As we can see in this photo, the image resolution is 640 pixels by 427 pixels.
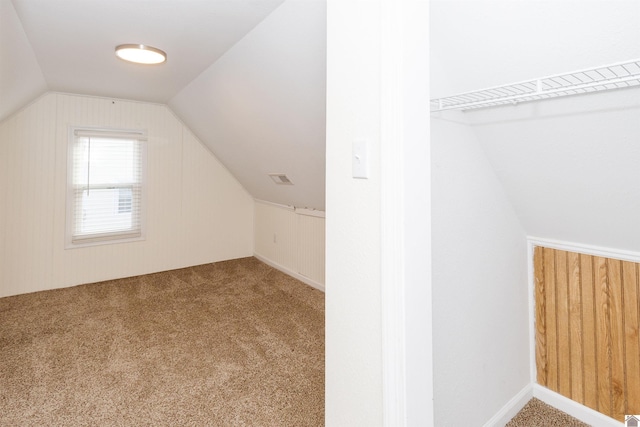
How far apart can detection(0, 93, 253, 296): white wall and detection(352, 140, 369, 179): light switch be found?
3794 mm

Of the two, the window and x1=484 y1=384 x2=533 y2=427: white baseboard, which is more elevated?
the window

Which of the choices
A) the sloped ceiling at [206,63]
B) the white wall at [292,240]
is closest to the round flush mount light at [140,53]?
the sloped ceiling at [206,63]

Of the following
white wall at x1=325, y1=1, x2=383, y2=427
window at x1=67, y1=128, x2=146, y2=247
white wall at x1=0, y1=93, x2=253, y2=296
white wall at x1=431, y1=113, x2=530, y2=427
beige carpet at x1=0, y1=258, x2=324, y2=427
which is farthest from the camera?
window at x1=67, y1=128, x2=146, y2=247

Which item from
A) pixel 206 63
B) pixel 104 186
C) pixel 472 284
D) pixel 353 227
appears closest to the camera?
pixel 353 227

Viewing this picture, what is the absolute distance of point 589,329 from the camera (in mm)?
1657

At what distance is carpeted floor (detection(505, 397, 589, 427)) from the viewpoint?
1.68 meters

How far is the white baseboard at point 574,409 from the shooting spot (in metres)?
1.62

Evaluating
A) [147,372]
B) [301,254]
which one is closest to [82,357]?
[147,372]

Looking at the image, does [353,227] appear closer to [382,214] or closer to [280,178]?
[382,214]

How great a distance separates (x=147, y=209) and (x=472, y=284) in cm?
385

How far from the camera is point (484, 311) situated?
1.56 metres

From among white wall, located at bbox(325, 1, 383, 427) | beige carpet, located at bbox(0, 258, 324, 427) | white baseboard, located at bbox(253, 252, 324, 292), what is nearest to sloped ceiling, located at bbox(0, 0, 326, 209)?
white wall, located at bbox(325, 1, 383, 427)

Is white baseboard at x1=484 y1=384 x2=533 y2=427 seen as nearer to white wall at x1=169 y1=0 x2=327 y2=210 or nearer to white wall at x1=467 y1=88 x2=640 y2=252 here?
white wall at x1=467 y1=88 x2=640 y2=252

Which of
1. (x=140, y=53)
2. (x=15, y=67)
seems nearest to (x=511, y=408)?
(x=140, y=53)
